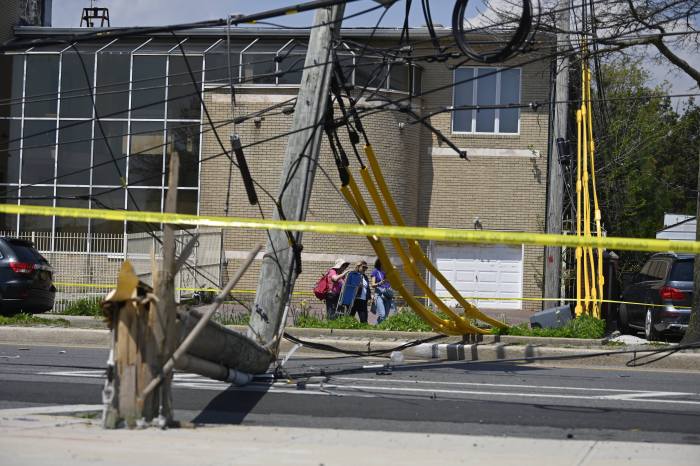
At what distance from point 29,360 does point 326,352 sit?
4.17 m

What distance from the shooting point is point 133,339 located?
7305 mm

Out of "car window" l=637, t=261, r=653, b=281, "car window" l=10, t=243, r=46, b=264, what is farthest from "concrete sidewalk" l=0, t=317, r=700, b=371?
"car window" l=637, t=261, r=653, b=281

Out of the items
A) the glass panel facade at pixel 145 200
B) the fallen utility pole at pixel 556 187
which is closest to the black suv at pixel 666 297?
the fallen utility pole at pixel 556 187

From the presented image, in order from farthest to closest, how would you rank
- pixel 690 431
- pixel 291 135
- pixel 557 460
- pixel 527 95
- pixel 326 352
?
pixel 527 95, pixel 326 352, pixel 291 135, pixel 690 431, pixel 557 460

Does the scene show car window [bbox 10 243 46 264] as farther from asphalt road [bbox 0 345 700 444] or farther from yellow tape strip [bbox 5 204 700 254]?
yellow tape strip [bbox 5 204 700 254]

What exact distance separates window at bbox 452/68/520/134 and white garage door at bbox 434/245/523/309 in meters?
3.70

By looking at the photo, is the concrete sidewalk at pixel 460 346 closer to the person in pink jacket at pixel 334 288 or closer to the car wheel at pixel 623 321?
the person in pink jacket at pixel 334 288

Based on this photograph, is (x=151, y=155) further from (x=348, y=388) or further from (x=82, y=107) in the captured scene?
(x=348, y=388)

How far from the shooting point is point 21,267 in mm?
18484

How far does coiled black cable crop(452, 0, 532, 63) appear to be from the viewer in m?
11.1

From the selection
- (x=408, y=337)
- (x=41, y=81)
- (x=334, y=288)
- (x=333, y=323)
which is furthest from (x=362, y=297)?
(x=41, y=81)

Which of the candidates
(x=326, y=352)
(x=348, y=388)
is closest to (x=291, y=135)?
(x=348, y=388)

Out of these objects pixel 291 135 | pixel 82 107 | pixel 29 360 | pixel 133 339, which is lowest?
pixel 29 360

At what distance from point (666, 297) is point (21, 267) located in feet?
40.0
